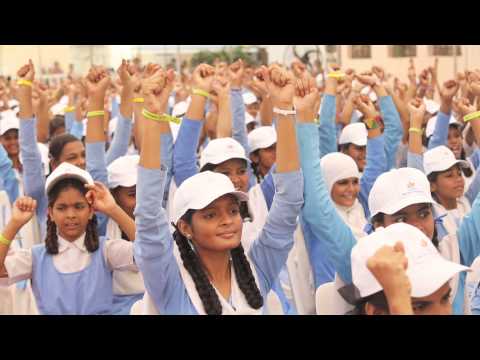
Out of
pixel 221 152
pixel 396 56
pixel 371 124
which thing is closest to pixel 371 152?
pixel 371 124

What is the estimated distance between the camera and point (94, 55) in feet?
41.8

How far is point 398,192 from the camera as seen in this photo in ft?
8.30

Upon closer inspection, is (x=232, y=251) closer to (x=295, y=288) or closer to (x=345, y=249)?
(x=345, y=249)

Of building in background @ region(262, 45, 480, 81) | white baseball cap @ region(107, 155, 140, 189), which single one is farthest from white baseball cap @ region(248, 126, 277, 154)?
building in background @ region(262, 45, 480, 81)

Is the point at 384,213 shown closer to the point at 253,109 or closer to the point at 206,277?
the point at 206,277

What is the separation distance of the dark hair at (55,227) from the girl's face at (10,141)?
2.21 meters

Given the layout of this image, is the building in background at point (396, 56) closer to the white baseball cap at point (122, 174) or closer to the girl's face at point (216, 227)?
A: the white baseball cap at point (122, 174)

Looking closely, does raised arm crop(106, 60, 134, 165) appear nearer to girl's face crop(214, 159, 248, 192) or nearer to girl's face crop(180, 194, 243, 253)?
girl's face crop(214, 159, 248, 192)

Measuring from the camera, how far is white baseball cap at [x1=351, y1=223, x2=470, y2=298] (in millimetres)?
1695

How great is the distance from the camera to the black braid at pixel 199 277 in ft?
6.82

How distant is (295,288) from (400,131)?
1604 mm

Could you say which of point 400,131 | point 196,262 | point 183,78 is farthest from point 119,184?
point 183,78

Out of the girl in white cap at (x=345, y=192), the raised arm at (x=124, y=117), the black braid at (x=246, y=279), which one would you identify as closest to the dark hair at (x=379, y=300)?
the black braid at (x=246, y=279)

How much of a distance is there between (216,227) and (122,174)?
1164mm
